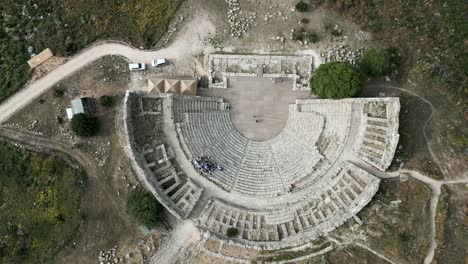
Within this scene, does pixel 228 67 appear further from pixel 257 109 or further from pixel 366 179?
pixel 366 179

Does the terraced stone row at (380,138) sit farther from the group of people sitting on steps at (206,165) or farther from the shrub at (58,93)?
the shrub at (58,93)

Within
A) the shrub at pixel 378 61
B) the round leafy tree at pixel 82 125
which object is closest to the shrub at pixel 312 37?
the shrub at pixel 378 61

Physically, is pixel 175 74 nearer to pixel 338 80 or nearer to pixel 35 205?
pixel 338 80

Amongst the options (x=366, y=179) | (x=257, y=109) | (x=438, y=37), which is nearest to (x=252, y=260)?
(x=366, y=179)

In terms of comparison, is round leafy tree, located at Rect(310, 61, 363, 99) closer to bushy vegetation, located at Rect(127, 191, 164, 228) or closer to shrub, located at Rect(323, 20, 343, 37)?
shrub, located at Rect(323, 20, 343, 37)

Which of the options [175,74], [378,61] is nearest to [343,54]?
[378,61]
